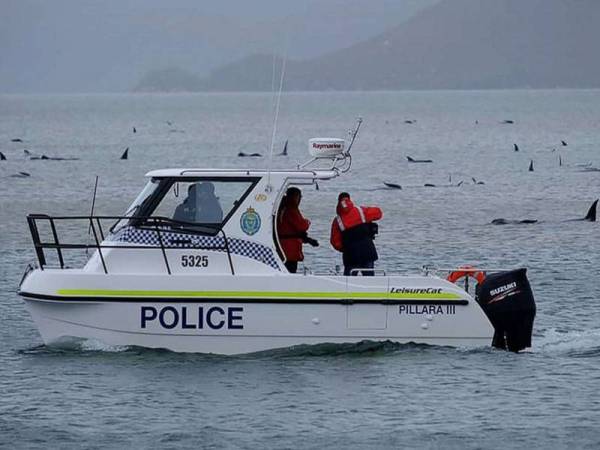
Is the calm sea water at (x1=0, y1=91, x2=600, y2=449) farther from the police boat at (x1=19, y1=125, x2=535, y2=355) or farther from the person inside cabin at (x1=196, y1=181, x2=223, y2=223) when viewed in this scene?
the person inside cabin at (x1=196, y1=181, x2=223, y2=223)

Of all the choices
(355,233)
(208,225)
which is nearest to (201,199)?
(208,225)

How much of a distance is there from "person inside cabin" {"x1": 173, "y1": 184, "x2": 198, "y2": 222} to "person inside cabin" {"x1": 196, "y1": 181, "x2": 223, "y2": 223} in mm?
58

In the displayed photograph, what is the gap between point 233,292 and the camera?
1958cm

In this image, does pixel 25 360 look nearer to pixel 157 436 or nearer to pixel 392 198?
pixel 157 436

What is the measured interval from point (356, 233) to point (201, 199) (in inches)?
85.9

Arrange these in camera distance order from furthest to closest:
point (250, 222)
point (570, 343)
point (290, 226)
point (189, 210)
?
1. point (570, 343)
2. point (290, 226)
3. point (189, 210)
4. point (250, 222)

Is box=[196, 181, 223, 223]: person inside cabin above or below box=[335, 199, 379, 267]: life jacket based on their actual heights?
above

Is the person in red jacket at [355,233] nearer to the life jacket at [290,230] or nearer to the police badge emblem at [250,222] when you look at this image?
the life jacket at [290,230]

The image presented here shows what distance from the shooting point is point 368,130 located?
137 metres

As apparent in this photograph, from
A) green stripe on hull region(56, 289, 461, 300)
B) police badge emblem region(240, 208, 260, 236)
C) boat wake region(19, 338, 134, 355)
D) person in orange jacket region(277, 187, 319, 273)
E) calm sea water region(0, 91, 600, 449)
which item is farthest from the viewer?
person in orange jacket region(277, 187, 319, 273)

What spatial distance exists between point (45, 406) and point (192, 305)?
95.3 inches

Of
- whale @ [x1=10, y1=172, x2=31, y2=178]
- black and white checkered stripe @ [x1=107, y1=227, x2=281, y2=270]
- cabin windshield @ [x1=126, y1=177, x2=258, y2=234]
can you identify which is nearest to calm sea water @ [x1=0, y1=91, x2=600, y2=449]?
black and white checkered stripe @ [x1=107, y1=227, x2=281, y2=270]

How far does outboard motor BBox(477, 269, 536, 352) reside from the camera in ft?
65.7

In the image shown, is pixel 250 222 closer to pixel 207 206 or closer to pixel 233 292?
pixel 207 206
